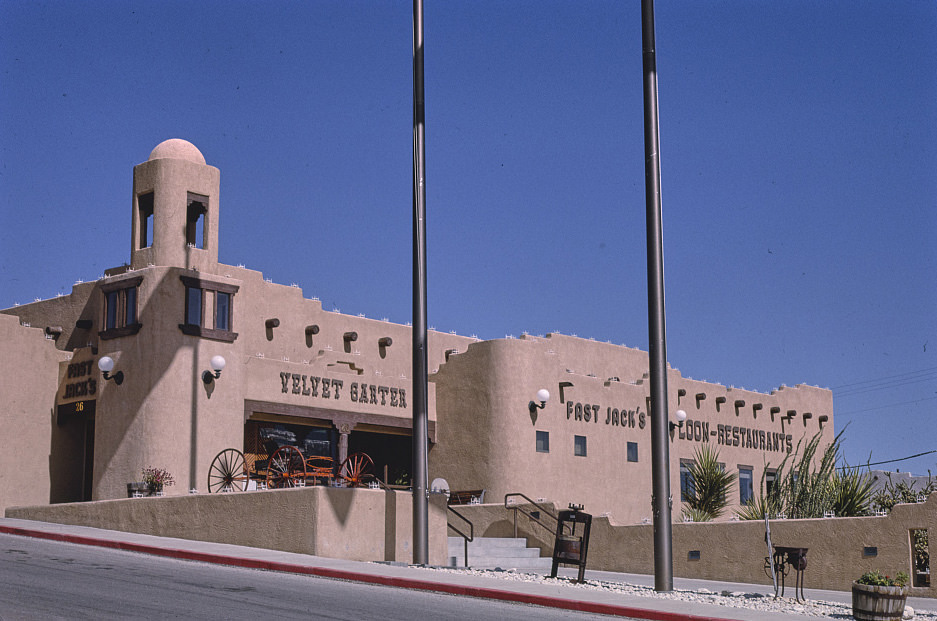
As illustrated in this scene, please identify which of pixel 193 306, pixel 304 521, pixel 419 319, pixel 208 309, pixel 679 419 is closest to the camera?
pixel 419 319

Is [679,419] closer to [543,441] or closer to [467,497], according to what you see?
[543,441]

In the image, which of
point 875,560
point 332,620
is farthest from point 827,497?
point 332,620

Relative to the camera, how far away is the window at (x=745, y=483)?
1868 inches

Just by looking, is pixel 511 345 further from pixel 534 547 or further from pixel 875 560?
pixel 875 560

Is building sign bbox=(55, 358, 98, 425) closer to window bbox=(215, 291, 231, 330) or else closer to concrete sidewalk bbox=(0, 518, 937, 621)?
window bbox=(215, 291, 231, 330)

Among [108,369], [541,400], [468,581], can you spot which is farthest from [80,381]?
[468,581]

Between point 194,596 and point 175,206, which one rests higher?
point 175,206

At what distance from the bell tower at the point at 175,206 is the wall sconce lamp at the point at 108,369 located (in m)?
3.30

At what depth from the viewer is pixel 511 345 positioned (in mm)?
37750

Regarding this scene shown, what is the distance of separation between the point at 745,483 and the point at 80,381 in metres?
27.7

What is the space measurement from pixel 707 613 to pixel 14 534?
1582 centimetres

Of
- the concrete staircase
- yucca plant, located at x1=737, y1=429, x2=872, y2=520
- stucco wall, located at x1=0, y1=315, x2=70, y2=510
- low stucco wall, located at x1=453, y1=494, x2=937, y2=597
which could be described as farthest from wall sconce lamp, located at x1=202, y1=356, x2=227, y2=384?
yucca plant, located at x1=737, y1=429, x2=872, y2=520

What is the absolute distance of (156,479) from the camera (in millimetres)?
29406

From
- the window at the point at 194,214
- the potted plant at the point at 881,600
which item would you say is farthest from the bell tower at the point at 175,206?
the potted plant at the point at 881,600
